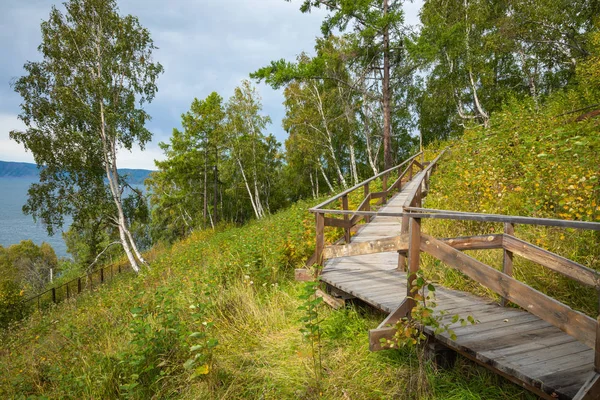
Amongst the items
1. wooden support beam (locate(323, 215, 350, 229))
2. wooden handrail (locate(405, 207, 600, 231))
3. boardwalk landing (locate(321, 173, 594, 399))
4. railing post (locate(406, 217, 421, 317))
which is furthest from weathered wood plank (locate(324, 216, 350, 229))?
wooden handrail (locate(405, 207, 600, 231))

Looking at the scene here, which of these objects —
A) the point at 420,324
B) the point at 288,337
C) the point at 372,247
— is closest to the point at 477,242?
the point at 372,247

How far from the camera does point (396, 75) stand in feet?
63.9

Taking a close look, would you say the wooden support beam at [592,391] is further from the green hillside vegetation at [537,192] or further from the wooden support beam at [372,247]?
the wooden support beam at [372,247]

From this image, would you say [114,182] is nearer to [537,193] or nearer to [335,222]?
[335,222]

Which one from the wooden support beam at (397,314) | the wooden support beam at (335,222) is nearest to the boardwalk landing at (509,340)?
the wooden support beam at (397,314)

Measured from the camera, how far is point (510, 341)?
2564 millimetres

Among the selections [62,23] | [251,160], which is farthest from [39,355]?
[251,160]

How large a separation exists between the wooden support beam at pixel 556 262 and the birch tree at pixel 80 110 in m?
14.9

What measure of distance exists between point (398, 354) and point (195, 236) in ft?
64.6

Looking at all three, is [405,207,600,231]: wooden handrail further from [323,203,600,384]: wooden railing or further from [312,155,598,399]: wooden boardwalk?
[312,155,598,399]: wooden boardwalk

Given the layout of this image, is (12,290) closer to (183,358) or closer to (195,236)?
(195,236)

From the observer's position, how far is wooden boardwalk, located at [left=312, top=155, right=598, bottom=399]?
2027mm

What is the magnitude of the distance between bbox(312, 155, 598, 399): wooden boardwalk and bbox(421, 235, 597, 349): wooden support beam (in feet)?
0.78

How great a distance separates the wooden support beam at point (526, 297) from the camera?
71.4 inches
